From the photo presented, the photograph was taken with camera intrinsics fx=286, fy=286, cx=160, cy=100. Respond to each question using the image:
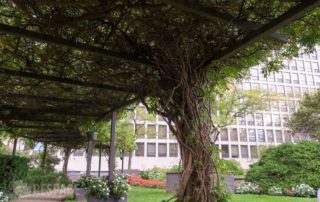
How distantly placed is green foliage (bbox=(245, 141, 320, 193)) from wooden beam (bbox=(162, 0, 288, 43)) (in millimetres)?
7986

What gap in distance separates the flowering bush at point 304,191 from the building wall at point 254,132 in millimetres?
20344

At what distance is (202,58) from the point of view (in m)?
2.50

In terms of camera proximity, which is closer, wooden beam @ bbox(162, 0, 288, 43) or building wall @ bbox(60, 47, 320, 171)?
wooden beam @ bbox(162, 0, 288, 43)

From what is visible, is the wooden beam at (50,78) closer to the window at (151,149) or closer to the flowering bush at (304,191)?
the flowering bush at (304,191)

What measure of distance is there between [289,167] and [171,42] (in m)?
8.27

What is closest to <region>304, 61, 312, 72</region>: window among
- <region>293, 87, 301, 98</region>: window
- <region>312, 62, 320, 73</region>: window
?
<region>312, 62, 320, 73</region>: window

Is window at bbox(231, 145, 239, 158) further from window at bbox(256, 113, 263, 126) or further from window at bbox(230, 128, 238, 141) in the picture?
window at bbox(256, 113, 263, 126)

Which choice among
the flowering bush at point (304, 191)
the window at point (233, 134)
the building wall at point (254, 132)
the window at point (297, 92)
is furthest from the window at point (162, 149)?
the flowering bush at point (304, 191)

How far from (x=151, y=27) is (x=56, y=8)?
740 mm

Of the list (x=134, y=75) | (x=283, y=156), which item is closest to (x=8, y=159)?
(x=134, y=75)

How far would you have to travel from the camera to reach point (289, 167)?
29.9 ft

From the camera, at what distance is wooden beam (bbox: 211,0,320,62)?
1.65 metres

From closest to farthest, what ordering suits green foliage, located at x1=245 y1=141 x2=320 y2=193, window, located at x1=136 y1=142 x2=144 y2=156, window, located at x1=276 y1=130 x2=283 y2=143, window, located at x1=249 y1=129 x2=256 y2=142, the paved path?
the paved path < green foliage, located at x1=245 y1=141 x2=320 y2=193 < window, located at x1=136 y1=142 x2=144 y2=156 < window, located at x1=249 y1=129 x2=256 y2=142 < window, located at x1=276 y1=130 x2=283 y2=143

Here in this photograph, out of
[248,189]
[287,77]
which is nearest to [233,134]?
[287,77]
